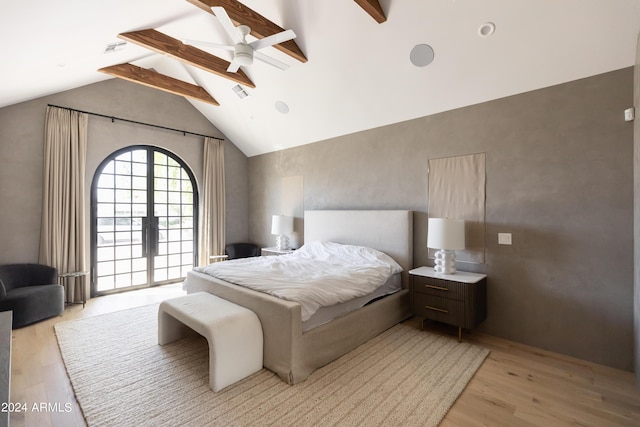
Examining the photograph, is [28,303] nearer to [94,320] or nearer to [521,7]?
[94,320]

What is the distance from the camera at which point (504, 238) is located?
3068 mm

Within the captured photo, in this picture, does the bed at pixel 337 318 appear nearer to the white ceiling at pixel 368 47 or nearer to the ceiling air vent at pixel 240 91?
the white ceiling at pixel 368 47

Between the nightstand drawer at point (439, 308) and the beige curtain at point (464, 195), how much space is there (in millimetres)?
627

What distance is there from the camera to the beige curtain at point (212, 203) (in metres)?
5.64

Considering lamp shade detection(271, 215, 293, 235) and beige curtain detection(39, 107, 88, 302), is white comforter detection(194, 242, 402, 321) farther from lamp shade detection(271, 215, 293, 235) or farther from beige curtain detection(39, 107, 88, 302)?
beige curtain detection(39, 107, 88, 302)

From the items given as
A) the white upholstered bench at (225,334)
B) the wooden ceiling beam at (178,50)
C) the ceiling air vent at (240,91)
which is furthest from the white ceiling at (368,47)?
the white upholstered bench at (225,334)

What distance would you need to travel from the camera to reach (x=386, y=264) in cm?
352

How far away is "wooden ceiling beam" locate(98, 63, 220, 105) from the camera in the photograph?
13.1 ft

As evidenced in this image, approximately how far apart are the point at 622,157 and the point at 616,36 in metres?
0.97

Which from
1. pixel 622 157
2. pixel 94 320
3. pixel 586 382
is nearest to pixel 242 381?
pixel 94 320

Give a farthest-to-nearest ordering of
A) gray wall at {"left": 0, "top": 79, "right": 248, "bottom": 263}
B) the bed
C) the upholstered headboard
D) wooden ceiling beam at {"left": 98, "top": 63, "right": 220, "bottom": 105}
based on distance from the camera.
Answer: wooden ceiling beam at {"left": 98, "top": 63, "right": 220, "bottom": 105} < gray wall at {"left": 0, "top": 79, "right": 248, "bottom": 263} < the upholstered headboard < the bed

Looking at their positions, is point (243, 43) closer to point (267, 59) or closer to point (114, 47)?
point (267, 59)

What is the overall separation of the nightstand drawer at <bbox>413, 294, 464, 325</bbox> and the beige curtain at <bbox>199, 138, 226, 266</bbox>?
13.3ft

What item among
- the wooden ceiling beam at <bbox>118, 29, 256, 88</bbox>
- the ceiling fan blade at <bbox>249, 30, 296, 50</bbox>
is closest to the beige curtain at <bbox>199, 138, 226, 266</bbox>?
the wooden ceiling beam at <bbox>118, 29, 256, 88</bbox>
